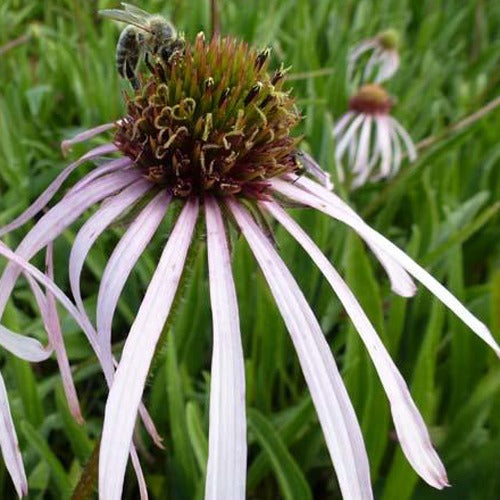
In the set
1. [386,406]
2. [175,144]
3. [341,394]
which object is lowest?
[386,406]

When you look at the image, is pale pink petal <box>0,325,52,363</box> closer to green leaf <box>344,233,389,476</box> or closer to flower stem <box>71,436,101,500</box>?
flower stem <box>71,436,101,500</box>

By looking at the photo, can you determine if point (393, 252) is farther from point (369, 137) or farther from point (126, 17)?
point (369, 137)

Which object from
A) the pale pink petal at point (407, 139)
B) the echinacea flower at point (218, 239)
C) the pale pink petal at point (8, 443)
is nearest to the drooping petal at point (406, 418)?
the echinacea flower at point (218, 239)

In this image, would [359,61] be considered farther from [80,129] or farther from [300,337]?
[300,337]

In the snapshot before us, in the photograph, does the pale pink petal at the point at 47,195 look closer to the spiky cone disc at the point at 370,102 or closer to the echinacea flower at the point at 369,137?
the echinacea flower at the point at 369,137

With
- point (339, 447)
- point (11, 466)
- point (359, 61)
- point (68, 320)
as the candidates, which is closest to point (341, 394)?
point (339, 447)

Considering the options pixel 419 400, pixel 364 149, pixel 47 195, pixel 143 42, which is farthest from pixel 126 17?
pixel 364 149
